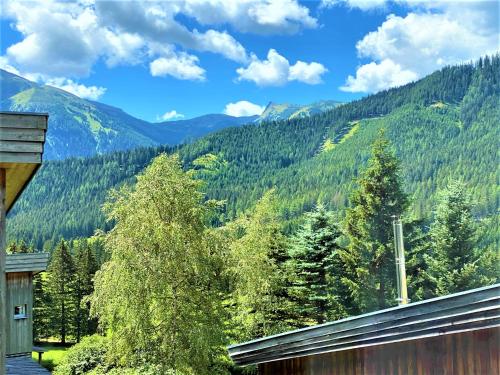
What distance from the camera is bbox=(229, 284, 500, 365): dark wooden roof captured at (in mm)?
3887

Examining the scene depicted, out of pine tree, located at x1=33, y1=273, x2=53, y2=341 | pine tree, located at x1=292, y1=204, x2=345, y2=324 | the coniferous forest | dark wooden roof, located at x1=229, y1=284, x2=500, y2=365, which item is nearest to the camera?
dark wooden roof, located at x1=229, y1=284, x2=500, y2=365

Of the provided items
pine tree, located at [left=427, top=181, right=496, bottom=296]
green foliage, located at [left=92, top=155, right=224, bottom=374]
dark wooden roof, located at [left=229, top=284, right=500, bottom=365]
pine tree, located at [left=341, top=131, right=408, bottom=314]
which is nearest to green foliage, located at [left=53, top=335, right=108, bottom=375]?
green foliage, located at [left=92, top=155, right=224, bottom=374]

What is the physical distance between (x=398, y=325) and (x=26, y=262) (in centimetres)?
1444

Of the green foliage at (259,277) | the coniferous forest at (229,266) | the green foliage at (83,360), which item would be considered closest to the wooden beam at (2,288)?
the coniferous forest at (229,266)

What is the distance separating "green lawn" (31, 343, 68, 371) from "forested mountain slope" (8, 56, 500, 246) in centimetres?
5703

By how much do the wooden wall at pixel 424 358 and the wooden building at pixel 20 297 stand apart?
39.8 feet

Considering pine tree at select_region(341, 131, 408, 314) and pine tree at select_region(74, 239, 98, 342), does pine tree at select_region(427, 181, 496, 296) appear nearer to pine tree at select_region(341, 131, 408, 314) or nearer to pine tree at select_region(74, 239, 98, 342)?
pine tree at select_region(341, 131, 408, 314)

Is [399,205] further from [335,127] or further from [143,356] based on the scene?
[335,127]

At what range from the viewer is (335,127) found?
638 feet

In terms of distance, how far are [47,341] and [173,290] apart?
38.7 metres

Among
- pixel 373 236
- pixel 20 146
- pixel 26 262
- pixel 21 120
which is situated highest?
pixel 21 120

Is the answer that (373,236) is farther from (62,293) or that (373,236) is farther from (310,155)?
(310,155)

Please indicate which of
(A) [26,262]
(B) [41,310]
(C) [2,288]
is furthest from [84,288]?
(C) [2,288]

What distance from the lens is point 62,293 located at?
164 ft
